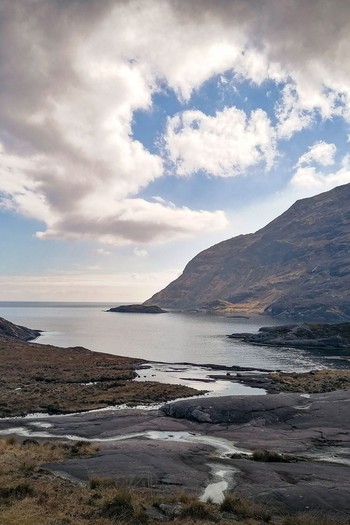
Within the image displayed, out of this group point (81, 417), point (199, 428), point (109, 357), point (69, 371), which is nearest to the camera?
point (199, 428)

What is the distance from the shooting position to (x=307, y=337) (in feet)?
522

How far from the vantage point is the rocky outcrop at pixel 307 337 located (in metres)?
150

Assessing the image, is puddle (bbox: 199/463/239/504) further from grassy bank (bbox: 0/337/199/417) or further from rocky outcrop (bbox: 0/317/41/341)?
rocky outcrop (bbox: 0/317/41/341)

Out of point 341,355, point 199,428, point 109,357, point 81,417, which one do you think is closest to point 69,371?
point 109,357

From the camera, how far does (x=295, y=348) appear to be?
146 meters

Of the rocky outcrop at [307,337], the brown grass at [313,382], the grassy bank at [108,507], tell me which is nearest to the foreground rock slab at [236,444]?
the grassy bank at [108,507]

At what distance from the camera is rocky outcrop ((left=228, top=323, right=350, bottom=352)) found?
150500mm

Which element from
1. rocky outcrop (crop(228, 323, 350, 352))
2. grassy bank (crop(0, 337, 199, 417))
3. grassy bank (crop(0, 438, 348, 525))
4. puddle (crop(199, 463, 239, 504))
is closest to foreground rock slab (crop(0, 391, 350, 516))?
puddle (crop(199, 463, 239, 504))

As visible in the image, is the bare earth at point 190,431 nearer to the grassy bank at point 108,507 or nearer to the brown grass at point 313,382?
the grassy bank at point 108,507

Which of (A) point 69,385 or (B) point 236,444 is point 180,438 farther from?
(A) point 69,385

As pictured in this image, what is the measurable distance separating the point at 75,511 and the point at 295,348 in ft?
460

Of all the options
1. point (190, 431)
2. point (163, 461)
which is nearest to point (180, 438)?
point (190, 431)

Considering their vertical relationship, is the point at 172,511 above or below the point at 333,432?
above

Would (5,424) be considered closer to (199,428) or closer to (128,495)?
(199,428)
